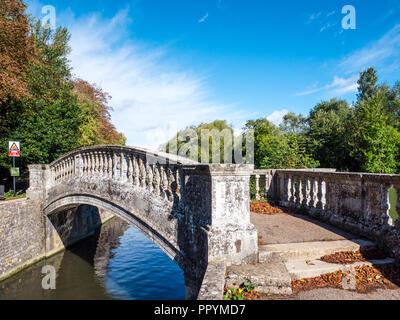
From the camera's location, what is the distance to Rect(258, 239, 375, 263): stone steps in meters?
3.53

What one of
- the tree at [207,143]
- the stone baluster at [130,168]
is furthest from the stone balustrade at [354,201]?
the tree at [207,143]

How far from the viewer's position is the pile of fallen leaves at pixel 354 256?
363 centimetres

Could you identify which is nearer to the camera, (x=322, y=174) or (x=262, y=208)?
(x=322, y=174)

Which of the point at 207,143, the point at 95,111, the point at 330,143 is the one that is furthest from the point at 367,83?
the point at 95,111

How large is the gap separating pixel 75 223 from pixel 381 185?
39.9 feet

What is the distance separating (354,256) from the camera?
3.75 m

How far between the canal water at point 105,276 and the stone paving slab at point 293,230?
3863 mm

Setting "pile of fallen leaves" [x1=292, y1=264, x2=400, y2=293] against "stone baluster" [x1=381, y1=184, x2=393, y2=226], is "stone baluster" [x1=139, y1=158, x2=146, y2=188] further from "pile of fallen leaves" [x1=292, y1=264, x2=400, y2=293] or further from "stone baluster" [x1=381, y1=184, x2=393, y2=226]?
"stone baluster" [x1=381, y1=184, x2=393, y2=226]

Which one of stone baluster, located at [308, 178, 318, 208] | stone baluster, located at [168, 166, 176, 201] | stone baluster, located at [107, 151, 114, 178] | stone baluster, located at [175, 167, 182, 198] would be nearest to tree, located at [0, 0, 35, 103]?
stone baluster, located at [107, 151, 114, 178]

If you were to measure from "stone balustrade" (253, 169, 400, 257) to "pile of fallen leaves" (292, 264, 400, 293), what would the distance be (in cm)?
50

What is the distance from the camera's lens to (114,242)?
12508mm
